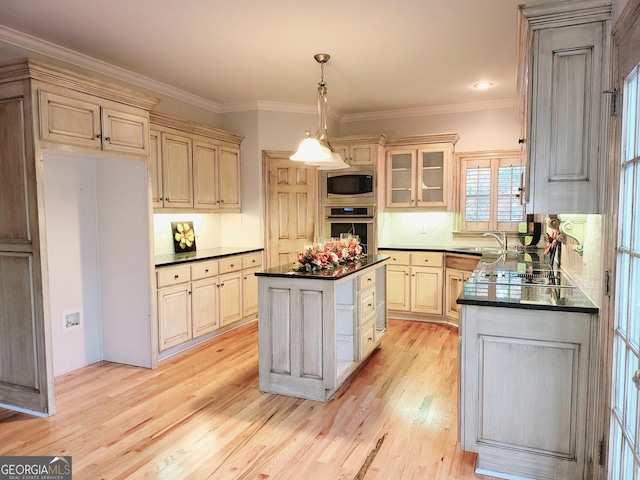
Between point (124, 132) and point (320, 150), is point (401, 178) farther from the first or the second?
point (124, 132)

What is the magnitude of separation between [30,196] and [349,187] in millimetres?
3449

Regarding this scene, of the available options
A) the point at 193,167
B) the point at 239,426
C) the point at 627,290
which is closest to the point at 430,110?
the point at 193,167

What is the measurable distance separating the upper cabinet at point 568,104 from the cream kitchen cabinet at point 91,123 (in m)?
2.80

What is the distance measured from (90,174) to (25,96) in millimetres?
1135

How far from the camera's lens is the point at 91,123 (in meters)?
3.06

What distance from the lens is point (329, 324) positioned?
296 cm

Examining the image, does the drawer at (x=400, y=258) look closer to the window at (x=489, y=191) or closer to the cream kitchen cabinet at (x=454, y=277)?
the cream kitchen cabinet at (x=454, y=277)

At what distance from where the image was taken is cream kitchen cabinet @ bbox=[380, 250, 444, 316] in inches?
203

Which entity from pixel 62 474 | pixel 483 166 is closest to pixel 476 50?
pixel 483 166

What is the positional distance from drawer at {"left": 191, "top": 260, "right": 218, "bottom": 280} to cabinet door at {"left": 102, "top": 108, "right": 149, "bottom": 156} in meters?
→ 1.20

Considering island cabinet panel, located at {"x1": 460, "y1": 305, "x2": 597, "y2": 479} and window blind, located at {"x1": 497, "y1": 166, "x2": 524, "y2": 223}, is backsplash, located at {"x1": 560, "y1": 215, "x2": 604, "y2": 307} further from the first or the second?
window blind, located at {"x1": 497, "y1": 166, "x2": 524, "y2": 223}

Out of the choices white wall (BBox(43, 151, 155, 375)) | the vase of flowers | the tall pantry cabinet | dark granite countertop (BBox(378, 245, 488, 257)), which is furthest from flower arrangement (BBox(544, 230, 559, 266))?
the tall pantry cabinet

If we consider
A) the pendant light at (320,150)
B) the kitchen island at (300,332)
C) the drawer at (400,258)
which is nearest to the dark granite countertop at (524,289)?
the kitchen island at (300,332)

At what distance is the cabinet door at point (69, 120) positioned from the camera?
2.76m
